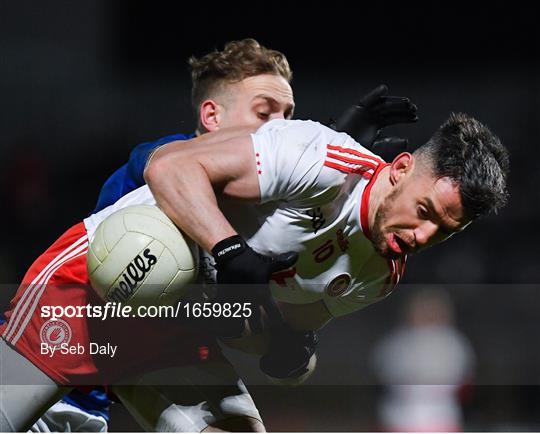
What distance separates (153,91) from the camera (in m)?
8.49

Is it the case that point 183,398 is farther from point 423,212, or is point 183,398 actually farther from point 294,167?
point 423,212

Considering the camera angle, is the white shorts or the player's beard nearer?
the player's beard

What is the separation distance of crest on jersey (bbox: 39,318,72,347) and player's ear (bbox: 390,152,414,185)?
3.65ft

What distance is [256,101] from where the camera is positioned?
4.02m

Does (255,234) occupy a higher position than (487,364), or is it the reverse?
(255,234)

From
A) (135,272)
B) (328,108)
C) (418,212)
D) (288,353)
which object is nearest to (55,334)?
(135,272)

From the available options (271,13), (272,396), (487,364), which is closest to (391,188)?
(272,396)

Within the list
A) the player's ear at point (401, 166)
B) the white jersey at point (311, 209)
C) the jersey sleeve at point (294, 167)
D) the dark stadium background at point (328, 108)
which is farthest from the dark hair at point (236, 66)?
the dark stadium background at point (328, 108)

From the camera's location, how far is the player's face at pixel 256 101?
13.1 feet

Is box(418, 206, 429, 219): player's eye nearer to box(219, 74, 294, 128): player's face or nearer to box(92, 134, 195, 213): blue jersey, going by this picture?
box(219, 74, 294, 128): player's face

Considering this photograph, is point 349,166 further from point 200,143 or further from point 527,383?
point 527,383

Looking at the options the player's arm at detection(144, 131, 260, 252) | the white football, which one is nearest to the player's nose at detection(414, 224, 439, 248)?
the player's arm at detection(144, 131, 260, 252)

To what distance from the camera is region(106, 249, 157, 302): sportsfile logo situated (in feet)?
9.89

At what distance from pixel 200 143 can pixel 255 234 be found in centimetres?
33
